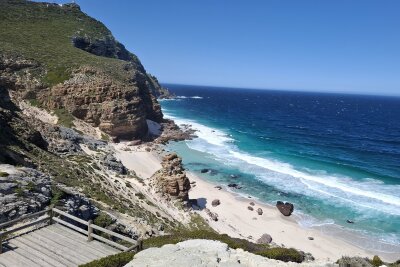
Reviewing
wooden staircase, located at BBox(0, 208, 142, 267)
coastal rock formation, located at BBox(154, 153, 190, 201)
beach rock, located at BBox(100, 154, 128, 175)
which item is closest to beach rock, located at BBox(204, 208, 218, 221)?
coastal rock formation, located at BBox(154, 153, 190, 201)

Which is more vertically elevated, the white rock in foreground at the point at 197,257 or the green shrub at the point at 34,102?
the green shrub at the point at 34,102

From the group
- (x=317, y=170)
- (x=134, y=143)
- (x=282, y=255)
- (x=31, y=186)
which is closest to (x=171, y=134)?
(x=134, y=143)

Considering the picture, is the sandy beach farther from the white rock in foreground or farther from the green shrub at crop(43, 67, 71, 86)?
the green shrub at crop(43, 67, 71, 86)

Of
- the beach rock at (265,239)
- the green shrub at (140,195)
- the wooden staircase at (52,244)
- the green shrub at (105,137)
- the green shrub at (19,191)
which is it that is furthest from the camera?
the green shrub at (105,137)

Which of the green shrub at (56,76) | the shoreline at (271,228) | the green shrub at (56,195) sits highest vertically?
the green shrub at (56,76)

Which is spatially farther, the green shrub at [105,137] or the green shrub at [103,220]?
the green shrub at [105,137]

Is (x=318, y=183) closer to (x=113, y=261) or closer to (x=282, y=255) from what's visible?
(x=282, y=255)

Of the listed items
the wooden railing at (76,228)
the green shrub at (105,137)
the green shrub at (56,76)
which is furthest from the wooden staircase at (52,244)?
the green shrub at (56,76)

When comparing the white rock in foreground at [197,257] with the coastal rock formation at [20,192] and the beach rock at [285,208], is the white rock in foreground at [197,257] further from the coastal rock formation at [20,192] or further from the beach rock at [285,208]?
the beach rock at [285,208]

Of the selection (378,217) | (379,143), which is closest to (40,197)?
(378,217)
